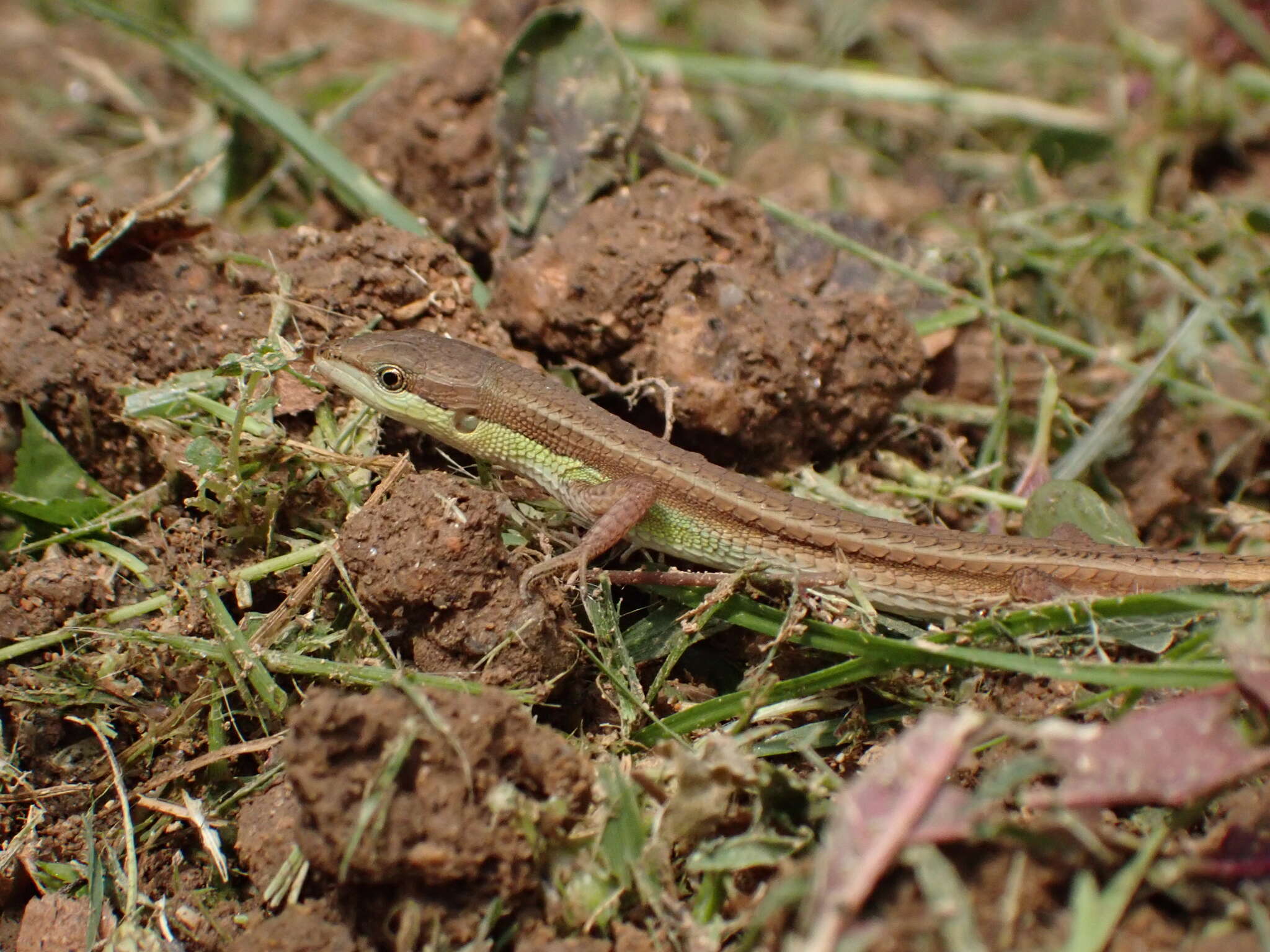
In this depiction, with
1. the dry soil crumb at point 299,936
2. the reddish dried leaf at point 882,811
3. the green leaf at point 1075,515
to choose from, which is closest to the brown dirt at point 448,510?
the dry soil crumb at point 299,936

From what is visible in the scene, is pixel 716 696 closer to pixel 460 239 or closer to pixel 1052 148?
pixel 460 239

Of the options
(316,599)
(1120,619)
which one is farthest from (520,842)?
(1120,619)

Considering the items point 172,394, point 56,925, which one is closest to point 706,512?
point 172,394

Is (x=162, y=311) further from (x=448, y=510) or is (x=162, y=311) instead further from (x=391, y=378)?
(x=448, y=510)

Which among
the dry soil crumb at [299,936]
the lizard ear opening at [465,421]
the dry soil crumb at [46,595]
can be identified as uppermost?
the lizard ear opening at [465,421]

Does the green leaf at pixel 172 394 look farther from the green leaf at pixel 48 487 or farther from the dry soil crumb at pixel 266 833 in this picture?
the dry soil crumb at pixel 266 833

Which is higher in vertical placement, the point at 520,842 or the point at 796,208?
the point at 796,208
